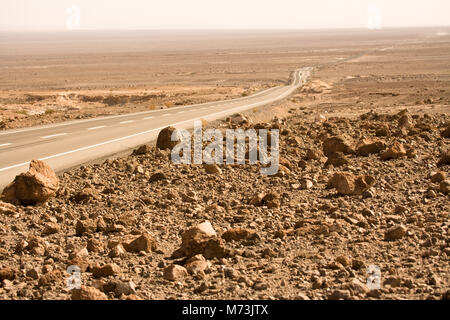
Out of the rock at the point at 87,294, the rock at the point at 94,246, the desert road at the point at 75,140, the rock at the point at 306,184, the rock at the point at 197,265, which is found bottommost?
the desert road at the point at 75,140

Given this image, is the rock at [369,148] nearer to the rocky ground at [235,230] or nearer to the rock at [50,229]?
the rocky ground at [235,230]

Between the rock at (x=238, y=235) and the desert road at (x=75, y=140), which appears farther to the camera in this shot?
the desert road at (x=75, y=140)

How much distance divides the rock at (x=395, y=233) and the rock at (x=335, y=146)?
6.44 meters

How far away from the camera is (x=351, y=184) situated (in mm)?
10961

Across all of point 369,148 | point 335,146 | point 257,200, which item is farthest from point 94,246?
point 369,148

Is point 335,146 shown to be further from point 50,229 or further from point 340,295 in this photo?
point 340,295

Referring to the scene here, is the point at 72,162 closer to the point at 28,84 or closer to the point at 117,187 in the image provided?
the point at 117,187

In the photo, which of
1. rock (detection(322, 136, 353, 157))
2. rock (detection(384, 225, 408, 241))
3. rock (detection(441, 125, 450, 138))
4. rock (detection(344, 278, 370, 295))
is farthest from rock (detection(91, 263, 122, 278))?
rock (detection(441, 125, 450, 138))

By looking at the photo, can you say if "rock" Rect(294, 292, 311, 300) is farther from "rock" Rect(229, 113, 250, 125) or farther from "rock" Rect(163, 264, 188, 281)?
"rock" Rect(229, 113, 250, 125)

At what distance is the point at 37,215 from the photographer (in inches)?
387

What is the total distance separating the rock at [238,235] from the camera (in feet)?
27.7

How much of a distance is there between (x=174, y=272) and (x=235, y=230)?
1667 millimetres

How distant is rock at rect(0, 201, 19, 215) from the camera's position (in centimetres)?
966

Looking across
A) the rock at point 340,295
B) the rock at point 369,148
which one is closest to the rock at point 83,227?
the rock at point 340,295
